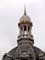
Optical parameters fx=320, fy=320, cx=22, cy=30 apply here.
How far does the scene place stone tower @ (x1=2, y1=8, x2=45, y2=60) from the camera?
61.8 m

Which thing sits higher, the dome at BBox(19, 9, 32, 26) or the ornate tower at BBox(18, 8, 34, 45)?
the dome at BBox(19, 9, 32, 26)

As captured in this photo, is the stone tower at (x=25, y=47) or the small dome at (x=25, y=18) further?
the small dome at (x=25, y=18)

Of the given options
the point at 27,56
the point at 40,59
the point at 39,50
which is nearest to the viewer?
the point at 27,56

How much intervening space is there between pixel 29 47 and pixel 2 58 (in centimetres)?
791

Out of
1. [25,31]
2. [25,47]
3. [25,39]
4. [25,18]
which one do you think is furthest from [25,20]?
[25,47]

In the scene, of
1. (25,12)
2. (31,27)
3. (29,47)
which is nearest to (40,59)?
(29,47)

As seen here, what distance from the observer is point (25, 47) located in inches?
2514

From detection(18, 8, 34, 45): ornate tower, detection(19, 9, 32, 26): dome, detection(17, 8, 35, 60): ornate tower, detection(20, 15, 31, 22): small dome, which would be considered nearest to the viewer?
detection(17, 8, 35, 60): ornate tower

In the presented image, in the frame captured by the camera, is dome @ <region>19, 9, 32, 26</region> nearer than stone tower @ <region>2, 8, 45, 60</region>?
No

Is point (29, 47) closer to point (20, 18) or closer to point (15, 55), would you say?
point (15, 55)

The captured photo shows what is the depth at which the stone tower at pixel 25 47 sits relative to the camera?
6185cm

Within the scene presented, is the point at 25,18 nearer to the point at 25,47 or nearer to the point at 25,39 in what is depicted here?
the point at 25,39

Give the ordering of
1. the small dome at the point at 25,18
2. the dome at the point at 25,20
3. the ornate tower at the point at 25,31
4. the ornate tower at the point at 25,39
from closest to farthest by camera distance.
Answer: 1. the ornate tower at the point at 25,39
2. the ornate tower at the point at 25,31
3. the dome at the point at 25,20
4. the small dome at the point at 25,18

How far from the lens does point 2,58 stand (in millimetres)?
69250
